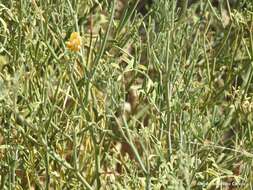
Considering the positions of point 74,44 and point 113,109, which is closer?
point 74,44

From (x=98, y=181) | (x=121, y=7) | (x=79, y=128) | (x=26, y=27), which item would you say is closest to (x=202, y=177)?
(x=98, y=181)

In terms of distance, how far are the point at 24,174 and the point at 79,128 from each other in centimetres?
26

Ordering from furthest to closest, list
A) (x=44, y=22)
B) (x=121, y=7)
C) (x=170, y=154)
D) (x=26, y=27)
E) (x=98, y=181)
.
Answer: (x=121, y=7)
(x=26, y=27)
(x=44, y=22)
(x=98, y=181)
(x=170, y=154)

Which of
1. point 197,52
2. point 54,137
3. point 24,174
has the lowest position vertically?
point 24,174

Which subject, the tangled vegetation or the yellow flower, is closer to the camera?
the yellow flower

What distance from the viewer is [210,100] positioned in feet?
8.70

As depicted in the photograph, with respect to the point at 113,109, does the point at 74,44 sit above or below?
above

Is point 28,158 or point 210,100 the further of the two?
point 210,100

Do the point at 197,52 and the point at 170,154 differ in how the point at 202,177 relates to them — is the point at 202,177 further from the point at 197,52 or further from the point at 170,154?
the point at 197,52

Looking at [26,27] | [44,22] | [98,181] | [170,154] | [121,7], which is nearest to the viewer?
[170,154]

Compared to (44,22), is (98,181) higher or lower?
lower

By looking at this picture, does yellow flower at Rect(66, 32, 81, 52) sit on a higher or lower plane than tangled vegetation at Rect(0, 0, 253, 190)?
higher

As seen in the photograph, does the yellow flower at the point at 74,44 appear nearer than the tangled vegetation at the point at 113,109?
Yes

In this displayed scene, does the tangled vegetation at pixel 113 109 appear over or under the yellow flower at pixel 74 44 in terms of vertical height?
under
